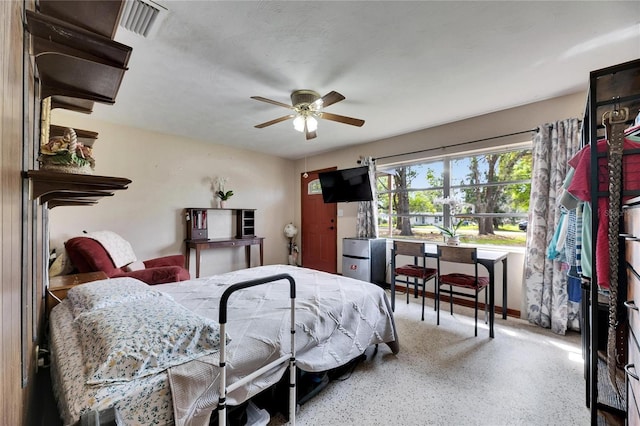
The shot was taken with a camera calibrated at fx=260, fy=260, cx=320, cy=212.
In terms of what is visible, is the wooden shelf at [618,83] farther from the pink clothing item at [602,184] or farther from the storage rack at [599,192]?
the pink clothing item at [602,184]

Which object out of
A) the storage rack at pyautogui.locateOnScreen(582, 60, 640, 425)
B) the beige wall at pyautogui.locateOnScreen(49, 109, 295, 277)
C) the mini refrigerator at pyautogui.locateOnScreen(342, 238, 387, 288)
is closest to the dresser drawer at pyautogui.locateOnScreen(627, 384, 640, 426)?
the storage rack at pyautogui.locateOnScreen(582, 60, 640, 425)

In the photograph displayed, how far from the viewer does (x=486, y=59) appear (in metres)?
2.14

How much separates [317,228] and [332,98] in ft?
11.3

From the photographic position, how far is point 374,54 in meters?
2.06

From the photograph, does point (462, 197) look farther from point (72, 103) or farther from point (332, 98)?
point (72, 103)

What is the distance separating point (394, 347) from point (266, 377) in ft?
4.34

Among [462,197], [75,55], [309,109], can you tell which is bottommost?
[462,197]

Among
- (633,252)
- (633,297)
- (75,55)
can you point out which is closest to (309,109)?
(75,55)

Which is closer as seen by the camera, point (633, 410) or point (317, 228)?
point (633, 410)

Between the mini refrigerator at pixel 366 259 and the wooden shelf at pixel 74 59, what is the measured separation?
341cm

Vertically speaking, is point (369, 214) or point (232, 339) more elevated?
point (369, 214)

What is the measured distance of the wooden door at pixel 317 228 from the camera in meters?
5.20

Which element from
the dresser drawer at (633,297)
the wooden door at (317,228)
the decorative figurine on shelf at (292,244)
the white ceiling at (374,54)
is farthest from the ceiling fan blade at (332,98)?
the decorative figurine on shelf at (292,244)

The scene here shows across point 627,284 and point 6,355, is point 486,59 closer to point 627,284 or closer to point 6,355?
point 627,284
